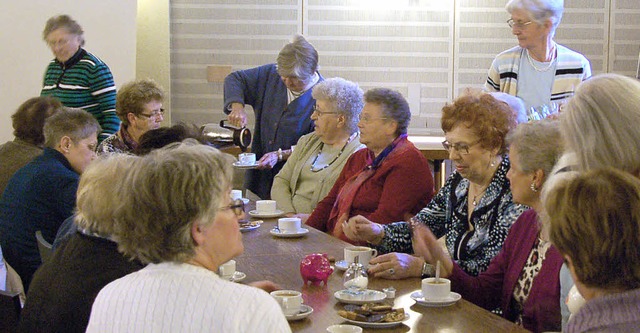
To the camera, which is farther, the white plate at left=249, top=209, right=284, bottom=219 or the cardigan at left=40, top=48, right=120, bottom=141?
the cardigan at left=40, top=48, right=120, bottom=141

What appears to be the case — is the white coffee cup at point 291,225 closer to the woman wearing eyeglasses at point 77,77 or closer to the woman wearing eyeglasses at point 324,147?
the woman wearing eyeglasses at point 324,147

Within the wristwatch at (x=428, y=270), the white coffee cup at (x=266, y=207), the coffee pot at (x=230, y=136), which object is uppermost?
the coffee pot at (x=230, y=136)

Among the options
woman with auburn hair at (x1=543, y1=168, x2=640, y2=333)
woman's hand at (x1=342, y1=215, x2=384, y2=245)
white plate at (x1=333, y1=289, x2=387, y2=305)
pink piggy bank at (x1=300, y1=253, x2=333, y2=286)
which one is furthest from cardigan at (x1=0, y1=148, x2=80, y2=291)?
woman with auburn hair at (x1=543, y1=168, x2=640, y2=333)

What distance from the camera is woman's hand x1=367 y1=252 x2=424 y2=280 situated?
2.78 m

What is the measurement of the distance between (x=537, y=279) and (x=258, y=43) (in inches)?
197

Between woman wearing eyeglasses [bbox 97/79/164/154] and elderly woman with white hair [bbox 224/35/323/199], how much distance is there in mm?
720

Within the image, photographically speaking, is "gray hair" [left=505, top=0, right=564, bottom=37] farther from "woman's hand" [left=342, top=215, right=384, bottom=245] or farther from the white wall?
the white wall

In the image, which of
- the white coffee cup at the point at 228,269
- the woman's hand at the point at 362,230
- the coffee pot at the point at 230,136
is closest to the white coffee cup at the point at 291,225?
the woman's hand at the point at 362,230

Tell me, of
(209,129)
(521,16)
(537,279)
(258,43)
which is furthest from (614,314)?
(258,43)

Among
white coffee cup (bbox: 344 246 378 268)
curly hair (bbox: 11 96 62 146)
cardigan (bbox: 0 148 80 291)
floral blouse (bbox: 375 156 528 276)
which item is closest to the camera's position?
white coffee cup (bbox: 344 246 378 268)

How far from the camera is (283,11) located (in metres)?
7.25

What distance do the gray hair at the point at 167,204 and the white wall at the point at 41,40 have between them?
5.13m

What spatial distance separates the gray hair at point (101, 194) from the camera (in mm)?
1898

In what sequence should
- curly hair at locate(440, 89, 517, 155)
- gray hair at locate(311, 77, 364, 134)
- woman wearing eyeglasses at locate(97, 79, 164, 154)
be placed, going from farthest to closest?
gray hair at locate(311, 77, 364, 134)
woman wearing eyeglasses at locate(97, 79, 164, 154)
curly hair at locate(440, 89, 517, 155)
